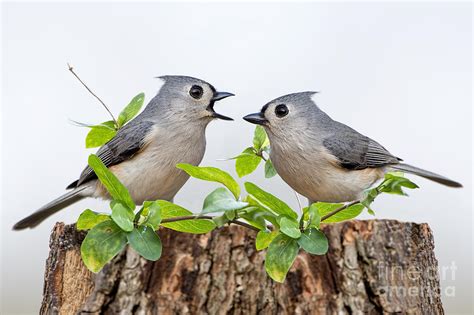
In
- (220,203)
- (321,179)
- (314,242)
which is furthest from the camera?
(321,179)

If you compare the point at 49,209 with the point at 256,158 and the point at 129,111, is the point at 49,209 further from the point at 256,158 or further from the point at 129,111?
the point at 256,158

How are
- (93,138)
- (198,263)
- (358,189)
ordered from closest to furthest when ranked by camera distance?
1. (198,263)
2. (358,189)
3. (93,138)

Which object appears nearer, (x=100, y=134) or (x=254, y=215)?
(x=254, y=215)

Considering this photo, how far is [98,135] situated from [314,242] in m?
1.31

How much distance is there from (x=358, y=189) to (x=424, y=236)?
0.38 metres

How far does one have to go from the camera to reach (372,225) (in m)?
2.28

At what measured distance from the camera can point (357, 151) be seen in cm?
281

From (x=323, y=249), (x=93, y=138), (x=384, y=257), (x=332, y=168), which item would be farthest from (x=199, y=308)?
(x=93, y=138)

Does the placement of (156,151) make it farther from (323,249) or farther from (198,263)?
(323,249)

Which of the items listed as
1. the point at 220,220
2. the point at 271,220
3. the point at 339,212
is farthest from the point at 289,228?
the point at 339,212

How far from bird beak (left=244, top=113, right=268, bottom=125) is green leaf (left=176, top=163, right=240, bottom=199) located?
22.3 inches

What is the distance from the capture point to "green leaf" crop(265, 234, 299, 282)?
6.67ft

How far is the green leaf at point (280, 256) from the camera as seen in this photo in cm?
203

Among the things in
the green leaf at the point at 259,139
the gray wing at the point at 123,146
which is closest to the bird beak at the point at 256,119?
the green leaf at the point at 259,139
